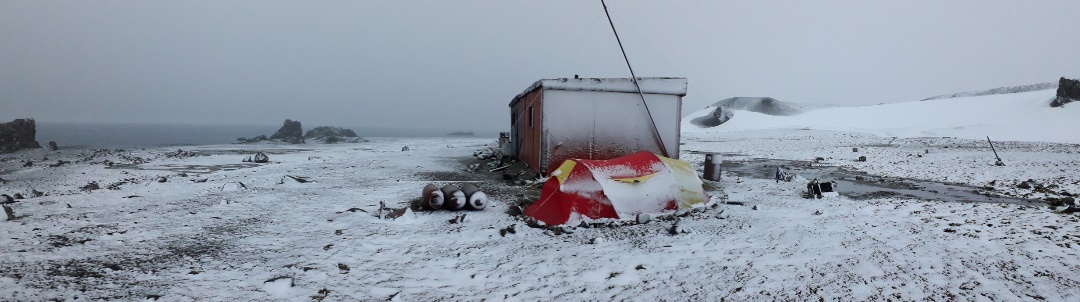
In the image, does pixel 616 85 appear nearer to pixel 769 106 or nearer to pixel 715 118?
pixel 715 118

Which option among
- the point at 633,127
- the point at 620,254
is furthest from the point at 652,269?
the point at 633,127

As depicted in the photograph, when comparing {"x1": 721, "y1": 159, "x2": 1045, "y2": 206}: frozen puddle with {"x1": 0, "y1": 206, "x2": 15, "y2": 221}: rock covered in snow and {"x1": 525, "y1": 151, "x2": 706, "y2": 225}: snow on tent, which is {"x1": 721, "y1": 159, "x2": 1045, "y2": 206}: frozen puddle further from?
{"x1": 0, "y1": 206, "x2": 15, "y2": 221}: rock covered in snow

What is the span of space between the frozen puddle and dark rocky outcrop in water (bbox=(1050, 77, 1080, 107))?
29734 mm

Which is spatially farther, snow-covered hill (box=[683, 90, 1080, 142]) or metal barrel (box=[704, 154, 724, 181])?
snow-covered hill (box=[683, 90, 1080, 142])

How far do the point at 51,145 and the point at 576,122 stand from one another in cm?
3672

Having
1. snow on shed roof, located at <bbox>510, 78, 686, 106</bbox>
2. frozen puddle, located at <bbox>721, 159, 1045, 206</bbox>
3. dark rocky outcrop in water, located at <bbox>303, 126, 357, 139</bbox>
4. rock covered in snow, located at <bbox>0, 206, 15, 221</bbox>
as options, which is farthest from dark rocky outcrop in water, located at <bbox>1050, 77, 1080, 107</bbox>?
dark rocky outcrop in water, located at <bbox>303, 126, 357, 139</bbox>

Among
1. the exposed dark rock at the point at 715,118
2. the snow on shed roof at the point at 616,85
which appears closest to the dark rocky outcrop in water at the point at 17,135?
the snow on shed roof at the point at 616,85

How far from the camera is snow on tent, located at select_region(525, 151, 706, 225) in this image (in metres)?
6.97

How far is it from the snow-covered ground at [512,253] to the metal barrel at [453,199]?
0.16 m

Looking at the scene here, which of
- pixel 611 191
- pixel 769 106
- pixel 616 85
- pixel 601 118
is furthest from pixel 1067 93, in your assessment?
pixel 611 191

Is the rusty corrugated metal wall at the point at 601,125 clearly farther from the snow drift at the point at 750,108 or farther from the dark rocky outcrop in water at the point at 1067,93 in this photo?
the snow drift at the point at 750,108

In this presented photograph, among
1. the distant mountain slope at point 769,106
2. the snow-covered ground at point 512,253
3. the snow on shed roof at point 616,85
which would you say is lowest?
the snow-covered ground at point 512,253

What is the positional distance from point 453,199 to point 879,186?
34.2 ft

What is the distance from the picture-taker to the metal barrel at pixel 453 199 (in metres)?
7.68
